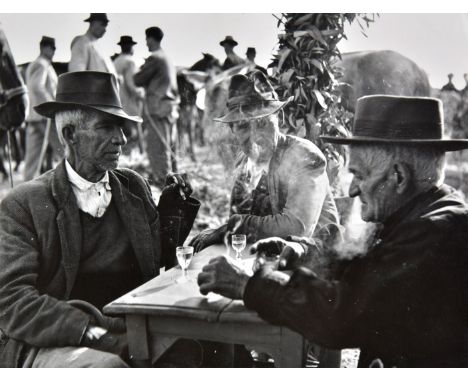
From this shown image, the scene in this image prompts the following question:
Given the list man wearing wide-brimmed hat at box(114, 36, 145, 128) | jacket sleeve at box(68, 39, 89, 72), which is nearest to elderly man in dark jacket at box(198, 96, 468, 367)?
man wearing wide-brimmed hat at box(114, 36, 145, 128)

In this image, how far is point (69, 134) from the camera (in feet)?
8.24

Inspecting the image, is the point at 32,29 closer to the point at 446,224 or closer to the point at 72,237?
the point at 72,237

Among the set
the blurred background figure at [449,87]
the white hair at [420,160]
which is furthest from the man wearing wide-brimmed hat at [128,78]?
the blurred background figure at [449,87]

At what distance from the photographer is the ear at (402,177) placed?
194 cm

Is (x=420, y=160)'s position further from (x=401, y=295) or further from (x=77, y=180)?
(x=77, y=180)

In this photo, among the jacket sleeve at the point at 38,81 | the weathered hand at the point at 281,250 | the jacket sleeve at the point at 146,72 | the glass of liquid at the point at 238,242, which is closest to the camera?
the weathered hand at the point at 281,250

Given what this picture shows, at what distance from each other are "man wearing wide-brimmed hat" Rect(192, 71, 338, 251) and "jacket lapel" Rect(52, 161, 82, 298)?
2.17 ft

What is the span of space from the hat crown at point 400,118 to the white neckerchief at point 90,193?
4.38 feet

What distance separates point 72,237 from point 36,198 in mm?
257

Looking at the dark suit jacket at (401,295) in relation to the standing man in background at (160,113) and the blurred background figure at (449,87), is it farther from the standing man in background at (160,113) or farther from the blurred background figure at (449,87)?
the standing man in background at (160,113)

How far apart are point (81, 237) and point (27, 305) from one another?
406mm

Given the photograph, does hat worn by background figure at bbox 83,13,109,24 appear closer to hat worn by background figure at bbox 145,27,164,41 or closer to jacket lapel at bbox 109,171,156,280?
hat worn by background figure at bbox 145,27,164,41

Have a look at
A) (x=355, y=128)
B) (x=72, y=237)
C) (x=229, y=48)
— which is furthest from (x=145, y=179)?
(x=355, y=128)

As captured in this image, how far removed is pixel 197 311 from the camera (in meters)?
1.85
